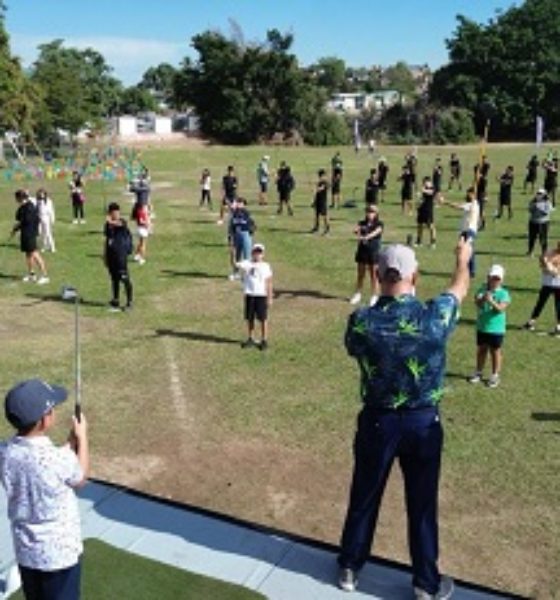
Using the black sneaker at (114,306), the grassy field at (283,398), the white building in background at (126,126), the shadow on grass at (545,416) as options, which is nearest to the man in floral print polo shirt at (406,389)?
the grassy field at (283,398)

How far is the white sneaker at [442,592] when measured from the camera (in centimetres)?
482

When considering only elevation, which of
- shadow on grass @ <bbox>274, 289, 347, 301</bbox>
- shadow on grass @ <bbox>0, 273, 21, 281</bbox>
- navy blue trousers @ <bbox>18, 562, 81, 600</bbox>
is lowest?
shadow on grass @ <bbox>0, 273, 21, 281</bbox>

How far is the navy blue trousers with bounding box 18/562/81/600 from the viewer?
385cm

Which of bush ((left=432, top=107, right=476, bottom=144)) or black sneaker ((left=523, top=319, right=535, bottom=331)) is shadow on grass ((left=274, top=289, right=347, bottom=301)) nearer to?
black sneaker ((left=523, top=319, right=535, bottom=331))

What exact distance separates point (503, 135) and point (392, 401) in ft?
234

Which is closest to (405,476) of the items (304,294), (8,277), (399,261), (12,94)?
(399,261)

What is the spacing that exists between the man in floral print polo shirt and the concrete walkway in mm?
426

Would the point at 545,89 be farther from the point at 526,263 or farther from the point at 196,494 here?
the point at 196,494

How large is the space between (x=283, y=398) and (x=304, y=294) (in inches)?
210

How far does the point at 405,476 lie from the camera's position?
15.5ft

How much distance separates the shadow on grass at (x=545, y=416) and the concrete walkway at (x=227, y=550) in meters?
3.97

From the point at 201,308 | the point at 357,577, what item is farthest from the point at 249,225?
the point at 357,577

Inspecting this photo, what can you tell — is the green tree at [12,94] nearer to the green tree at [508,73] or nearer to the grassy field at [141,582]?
the grassy field at [141,582]

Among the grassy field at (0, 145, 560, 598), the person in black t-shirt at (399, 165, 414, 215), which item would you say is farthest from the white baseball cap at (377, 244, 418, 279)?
the person in black t-shirt at (399, 165, 414, 215)
